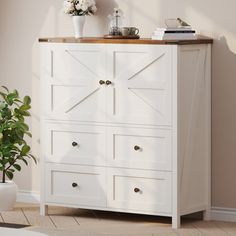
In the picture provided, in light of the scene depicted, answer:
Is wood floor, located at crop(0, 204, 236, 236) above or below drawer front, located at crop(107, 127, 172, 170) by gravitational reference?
below

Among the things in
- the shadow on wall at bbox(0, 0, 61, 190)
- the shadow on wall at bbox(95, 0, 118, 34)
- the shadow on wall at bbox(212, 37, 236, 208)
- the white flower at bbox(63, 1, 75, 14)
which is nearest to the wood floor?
the shadow on wall at bbox(212, 37, 236, 208)

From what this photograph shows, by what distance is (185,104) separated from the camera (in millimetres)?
5398

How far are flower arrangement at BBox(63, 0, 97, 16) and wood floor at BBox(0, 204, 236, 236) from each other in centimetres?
142

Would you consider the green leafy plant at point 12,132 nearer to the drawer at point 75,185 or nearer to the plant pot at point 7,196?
the plant pot at point 7,196

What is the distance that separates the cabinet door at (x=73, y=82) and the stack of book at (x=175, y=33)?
1.30 ft

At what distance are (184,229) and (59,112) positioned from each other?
117 cm

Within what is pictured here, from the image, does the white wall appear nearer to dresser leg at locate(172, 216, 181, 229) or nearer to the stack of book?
the stack of book

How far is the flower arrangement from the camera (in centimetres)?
576

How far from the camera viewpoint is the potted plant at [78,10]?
577cm

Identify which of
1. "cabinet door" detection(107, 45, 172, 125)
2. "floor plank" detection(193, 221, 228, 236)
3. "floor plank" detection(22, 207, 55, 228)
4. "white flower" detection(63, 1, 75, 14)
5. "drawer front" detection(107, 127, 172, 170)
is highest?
"white flower" detection(63, 1, 75, 14)

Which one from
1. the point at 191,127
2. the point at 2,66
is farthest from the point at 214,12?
the point at 2,66

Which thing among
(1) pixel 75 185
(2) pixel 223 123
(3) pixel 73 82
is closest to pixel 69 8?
(3) pixel 73 82

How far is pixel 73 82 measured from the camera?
5.62 meters

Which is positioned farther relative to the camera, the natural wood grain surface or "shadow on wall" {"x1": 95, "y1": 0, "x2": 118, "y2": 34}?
"shadow on wall" {"x1": 95, "y1": 0, "x2": 118, "y2": 34}
